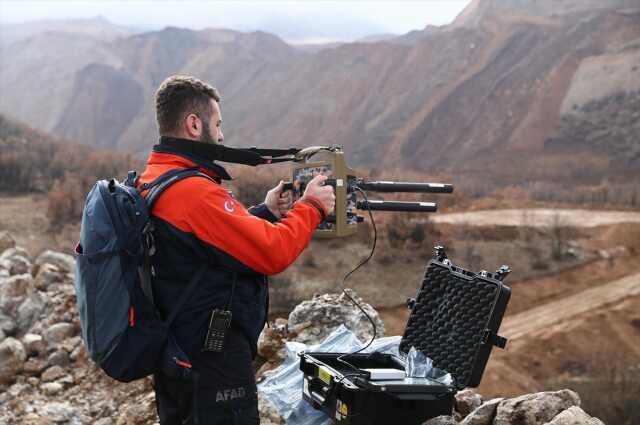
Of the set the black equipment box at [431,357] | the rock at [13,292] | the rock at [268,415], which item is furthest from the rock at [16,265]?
the black equipment box at [431,357]

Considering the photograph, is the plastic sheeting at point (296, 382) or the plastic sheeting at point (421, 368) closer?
the plastic sheeting at point (421, 368)

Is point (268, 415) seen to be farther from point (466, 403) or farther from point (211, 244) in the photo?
point (211, 244)

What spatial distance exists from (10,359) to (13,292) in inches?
59.7

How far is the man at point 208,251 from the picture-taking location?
7.90 feet

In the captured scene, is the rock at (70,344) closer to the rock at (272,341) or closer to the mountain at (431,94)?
the rock at (272,341)

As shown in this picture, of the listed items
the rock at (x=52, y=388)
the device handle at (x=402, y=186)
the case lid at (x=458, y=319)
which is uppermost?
the device handle at (x=402, y=186)

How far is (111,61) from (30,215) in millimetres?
56655

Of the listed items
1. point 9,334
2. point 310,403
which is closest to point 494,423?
point 310,403

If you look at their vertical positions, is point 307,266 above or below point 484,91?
below

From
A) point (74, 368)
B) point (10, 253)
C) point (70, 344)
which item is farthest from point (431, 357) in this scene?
point (10, 253)

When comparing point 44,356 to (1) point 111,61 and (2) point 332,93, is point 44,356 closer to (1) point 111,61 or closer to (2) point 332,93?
(2) point 332,93

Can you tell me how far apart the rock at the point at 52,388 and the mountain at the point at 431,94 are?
33.2m

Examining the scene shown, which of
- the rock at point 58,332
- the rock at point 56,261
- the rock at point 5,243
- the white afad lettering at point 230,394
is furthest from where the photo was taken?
the rock at point 5,243

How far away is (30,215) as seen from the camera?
18547 mm
